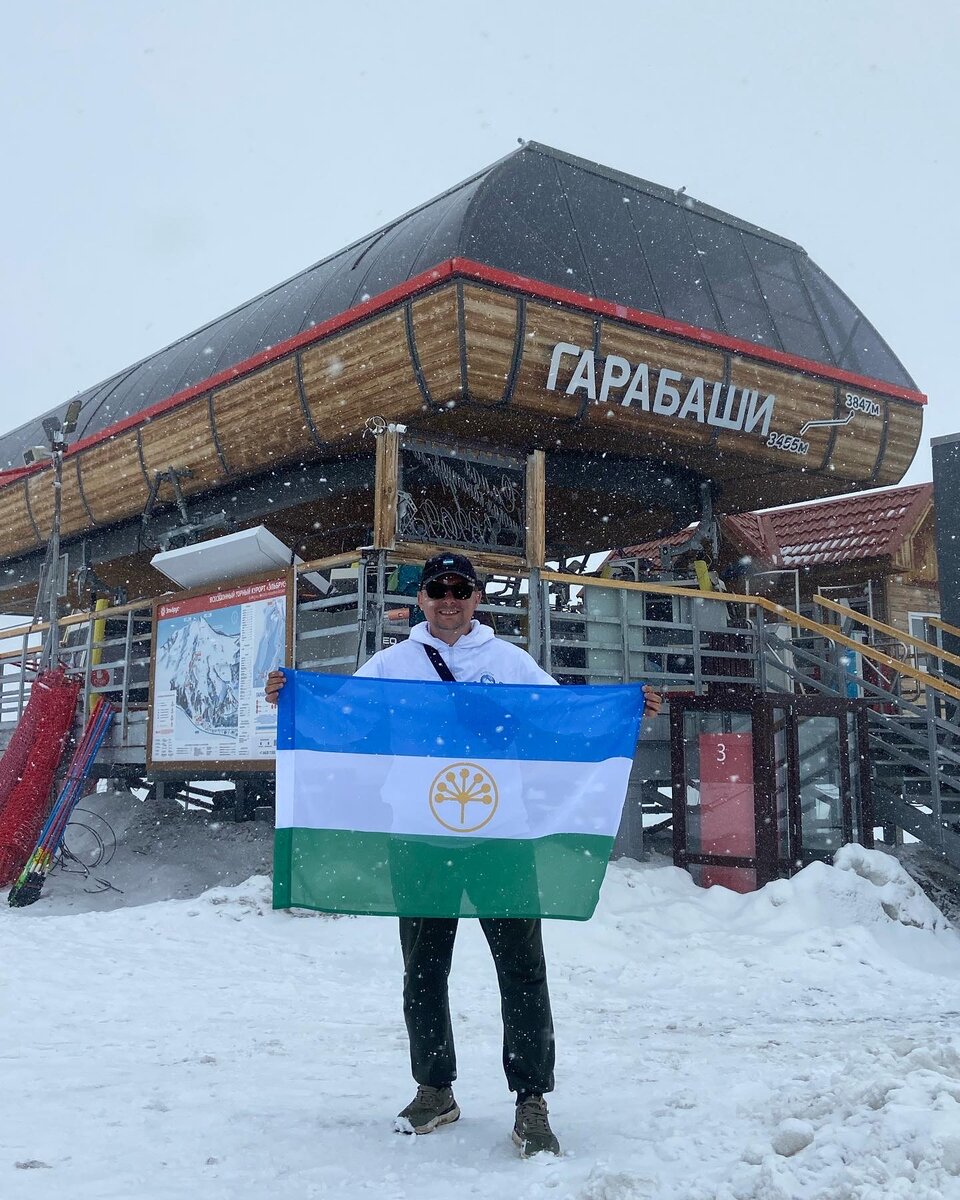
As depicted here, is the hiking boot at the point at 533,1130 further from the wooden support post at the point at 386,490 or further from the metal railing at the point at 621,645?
the wooden support post at the point at 386,490

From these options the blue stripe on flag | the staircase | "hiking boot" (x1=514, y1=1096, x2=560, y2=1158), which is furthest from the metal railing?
"hiking boot" (x1=514, y1=1096, x2=560, y2=1158)

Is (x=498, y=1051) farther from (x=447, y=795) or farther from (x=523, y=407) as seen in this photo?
(x=523, y=407)

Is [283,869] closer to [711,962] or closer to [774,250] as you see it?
[711,962]

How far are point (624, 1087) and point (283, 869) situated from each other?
1596 mm

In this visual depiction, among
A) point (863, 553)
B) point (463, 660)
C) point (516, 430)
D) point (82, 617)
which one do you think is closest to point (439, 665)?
point (463, 660)

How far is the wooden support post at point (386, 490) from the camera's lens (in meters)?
10.8

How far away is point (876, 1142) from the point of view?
11.0ft

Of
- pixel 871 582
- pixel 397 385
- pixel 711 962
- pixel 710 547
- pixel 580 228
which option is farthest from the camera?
pixel 871 582

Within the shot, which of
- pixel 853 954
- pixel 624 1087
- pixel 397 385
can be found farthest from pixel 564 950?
pixel 397 385

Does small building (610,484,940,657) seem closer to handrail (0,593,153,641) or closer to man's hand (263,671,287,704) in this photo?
handrail (0,593,153,641)

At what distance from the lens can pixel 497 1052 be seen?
5.36m

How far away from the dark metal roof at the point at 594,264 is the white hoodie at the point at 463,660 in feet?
24.7

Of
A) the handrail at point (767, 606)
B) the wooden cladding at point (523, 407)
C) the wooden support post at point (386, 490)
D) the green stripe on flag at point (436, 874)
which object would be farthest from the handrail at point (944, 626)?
the green stripe on flag at point (436, 874)

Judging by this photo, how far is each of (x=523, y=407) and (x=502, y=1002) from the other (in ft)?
27.4
